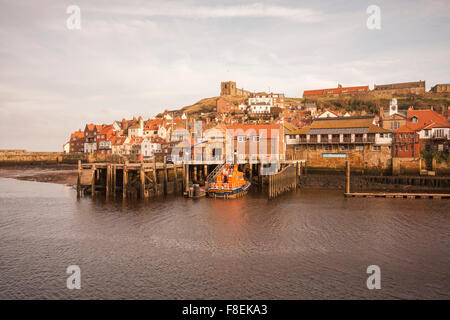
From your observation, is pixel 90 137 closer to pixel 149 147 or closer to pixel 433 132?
pixel 149 147

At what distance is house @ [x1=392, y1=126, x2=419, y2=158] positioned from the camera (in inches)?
2125

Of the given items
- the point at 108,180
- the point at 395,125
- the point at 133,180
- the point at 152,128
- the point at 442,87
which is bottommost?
the point at 133,180

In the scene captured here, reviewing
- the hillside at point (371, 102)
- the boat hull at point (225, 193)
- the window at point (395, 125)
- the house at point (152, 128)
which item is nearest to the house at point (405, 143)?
the window at point (395, 125)

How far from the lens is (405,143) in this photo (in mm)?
54781

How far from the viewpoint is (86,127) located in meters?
105

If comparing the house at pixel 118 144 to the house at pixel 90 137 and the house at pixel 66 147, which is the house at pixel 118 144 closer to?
the house at pixel 90 137

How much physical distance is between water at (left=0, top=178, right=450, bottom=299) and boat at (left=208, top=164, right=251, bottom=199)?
3485 mm

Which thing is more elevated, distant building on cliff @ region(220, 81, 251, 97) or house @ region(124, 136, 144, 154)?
distant building on cliff @ region(220, 81, 251, 97)

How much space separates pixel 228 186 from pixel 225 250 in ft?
60.6

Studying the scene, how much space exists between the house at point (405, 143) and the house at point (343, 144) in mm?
1043

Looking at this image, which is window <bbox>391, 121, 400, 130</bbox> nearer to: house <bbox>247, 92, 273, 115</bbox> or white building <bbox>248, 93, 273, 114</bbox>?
house <bbox>247, 92, 273, 115</bbox>

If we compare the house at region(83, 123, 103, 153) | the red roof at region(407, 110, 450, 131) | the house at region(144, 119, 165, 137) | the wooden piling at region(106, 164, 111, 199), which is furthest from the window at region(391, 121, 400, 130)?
the house at region(83, 123, 103, 153)

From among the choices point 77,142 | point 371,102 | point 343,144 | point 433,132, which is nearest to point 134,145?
point 77,142
